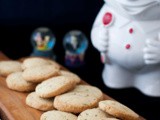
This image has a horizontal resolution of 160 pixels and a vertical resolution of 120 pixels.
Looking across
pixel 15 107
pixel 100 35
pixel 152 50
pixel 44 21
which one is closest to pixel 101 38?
pixel 100 35

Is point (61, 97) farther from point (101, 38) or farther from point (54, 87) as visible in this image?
point (101, 38)

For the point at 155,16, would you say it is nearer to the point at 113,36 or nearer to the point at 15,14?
the point at 113,36

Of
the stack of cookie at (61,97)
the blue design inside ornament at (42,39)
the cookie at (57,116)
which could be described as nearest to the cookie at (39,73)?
the stack of cookie at (61,97)

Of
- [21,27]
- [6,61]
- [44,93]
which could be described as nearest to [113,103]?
[44,93]

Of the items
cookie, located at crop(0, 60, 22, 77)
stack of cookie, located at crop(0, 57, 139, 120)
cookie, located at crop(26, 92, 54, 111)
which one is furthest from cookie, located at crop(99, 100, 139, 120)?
cookie, located at crop(0, 60, 22, 77)

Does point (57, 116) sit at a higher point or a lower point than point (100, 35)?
lower

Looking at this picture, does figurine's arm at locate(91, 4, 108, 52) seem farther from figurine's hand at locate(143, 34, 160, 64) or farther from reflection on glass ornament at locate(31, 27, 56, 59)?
reflection on glass ornament at locate(31, 27, 56, 59)
